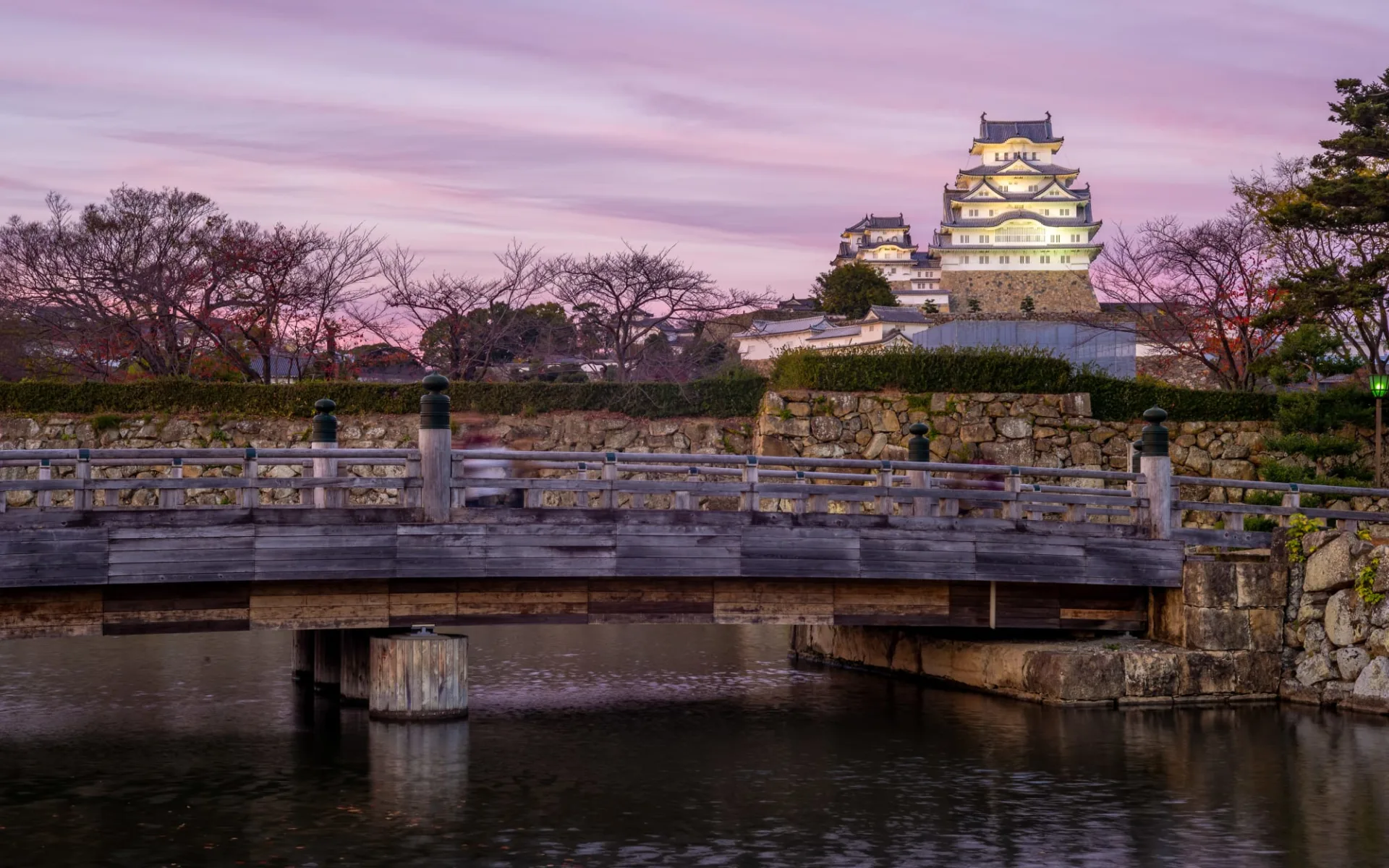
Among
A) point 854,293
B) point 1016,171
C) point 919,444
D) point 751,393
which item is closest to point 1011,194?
point 1016,171

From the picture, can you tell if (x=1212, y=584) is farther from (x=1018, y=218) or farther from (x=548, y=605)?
(x=1018, y=218)

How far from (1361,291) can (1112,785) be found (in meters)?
17.5

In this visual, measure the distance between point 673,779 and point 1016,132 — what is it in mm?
94519

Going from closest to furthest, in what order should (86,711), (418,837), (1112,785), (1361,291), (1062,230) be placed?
(418,837), (1112,785), (86,711), (1361,291), (1062,230)

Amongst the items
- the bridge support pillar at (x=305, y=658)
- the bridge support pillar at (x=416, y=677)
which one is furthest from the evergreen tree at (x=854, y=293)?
the bridge support pillar at (x=416, y=677)

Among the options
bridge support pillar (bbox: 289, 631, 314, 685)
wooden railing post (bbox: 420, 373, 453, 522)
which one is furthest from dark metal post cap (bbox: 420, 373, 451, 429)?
bridge support pillar (bbox: 289, 631, 314, 685)

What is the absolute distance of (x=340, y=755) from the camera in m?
18.1

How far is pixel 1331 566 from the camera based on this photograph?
21688mm

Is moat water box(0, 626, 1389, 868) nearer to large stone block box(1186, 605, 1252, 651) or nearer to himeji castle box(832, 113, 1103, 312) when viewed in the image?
large stone block box(1186, 605, 1252, 651)

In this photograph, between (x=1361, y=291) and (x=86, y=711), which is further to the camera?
(x=1361, y=291)

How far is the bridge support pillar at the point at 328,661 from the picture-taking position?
894 inches

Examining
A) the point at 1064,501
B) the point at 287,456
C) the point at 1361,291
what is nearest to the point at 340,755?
the point at 287,456

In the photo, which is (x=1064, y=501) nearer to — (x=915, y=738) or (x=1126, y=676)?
(x=1126, y=676)

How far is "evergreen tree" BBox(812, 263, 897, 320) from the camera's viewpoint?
7925 cm
